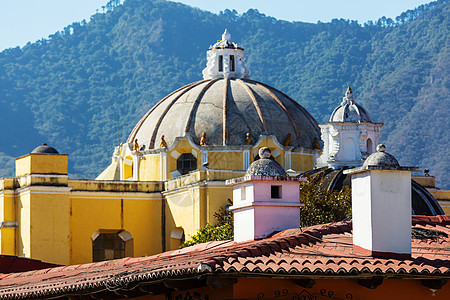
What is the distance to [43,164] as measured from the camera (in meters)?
49.8

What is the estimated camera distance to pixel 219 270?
51.8 feet

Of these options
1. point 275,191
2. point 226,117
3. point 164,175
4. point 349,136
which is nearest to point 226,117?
point 226,117

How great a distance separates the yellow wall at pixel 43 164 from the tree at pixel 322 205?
38.3 ft

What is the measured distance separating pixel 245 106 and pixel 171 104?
333 centimetres

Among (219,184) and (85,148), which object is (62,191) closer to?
(219,184)

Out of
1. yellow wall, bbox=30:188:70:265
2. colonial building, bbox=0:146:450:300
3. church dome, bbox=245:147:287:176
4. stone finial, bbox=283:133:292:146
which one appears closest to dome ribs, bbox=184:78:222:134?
stone finial, bbox=283:133:292:146

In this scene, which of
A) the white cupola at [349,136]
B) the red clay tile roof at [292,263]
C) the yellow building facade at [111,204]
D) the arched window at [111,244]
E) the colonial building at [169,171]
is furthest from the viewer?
the arched window at [111,244]

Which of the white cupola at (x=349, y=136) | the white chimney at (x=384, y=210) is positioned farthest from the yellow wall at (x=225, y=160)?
the white chimney at (x=384, y=210)

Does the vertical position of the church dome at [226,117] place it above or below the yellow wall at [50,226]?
above

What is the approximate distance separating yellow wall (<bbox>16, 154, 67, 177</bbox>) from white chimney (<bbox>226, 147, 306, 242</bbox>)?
2861 centimetres

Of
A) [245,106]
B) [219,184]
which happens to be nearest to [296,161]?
[245,106]

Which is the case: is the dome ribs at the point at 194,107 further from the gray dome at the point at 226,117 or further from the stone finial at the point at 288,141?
the stone finial at the point at 288,141

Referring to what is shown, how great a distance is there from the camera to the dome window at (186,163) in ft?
182

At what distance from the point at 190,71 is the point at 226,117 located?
3694 inches
